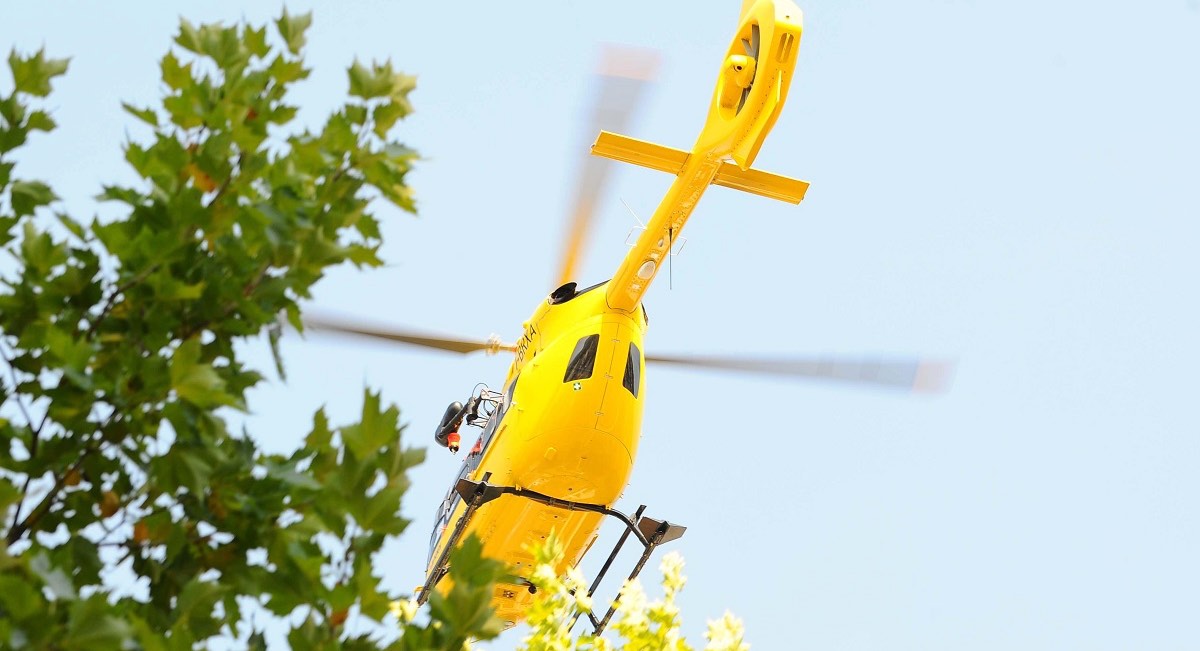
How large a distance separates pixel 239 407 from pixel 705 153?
1071cm

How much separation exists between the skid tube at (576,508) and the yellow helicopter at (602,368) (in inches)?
0.6

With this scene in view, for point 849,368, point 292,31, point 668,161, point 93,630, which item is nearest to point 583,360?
point 668,161

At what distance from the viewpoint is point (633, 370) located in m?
14.6

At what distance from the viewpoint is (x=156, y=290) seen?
11.4 feet

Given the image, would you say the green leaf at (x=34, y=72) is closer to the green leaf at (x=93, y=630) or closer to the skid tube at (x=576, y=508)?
the green leaf at (x=93, y=630)

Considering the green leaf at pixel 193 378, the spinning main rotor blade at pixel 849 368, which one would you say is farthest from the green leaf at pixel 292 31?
the spinning main rotor blade at pixel 849 368

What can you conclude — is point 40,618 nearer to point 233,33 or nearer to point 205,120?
point 205,120

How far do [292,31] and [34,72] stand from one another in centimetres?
75

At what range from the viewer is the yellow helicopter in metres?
13.2

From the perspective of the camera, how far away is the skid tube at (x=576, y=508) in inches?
581

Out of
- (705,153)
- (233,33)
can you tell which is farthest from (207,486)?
(705,153)

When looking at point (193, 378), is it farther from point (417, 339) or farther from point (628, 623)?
point (417, 339)

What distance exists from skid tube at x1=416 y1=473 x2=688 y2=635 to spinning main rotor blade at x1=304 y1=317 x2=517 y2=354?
2152 mm

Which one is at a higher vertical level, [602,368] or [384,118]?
[602,368]
